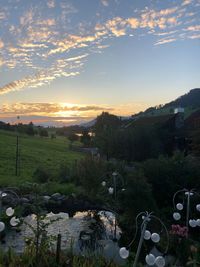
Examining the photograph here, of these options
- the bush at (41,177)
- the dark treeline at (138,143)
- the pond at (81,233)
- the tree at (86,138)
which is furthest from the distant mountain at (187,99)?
the pond at (81,233)

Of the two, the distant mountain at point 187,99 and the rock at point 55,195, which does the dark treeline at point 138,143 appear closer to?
the rock at point 55,195

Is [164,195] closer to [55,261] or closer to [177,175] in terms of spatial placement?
[177,175]

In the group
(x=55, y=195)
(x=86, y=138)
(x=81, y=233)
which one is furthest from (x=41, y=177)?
(x=86, y=138)

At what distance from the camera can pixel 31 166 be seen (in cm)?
3656

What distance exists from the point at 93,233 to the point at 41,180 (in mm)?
13284

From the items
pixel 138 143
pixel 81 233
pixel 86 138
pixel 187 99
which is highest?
pixel 187 99

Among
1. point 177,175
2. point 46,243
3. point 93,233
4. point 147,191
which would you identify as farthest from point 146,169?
point 46,243

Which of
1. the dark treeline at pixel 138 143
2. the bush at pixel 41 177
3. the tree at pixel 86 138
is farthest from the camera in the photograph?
the tree at pixel 86 138

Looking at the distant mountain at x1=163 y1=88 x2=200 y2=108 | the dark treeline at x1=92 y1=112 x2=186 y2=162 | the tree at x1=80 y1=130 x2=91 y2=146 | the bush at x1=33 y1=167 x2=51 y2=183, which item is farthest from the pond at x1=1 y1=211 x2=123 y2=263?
the distant mountain at x1=163 y1=88 x2=200 y2=108

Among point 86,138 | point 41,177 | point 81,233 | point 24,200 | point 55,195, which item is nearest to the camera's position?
point 81,233

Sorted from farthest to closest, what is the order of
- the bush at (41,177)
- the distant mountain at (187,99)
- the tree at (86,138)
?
the distant mountain at (187,99)
the tree at (86,138)
the bush at (41,177)

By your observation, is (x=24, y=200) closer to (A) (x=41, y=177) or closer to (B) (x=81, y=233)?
(B) (x=81, y=233)

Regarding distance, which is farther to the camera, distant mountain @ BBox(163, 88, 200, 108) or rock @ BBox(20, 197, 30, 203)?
distant mountain @ BBox(163, 88, 200, 108)

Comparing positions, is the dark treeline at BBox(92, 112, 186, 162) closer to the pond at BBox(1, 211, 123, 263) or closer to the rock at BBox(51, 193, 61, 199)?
the rock at BBox(51, 193, 61, 199)
